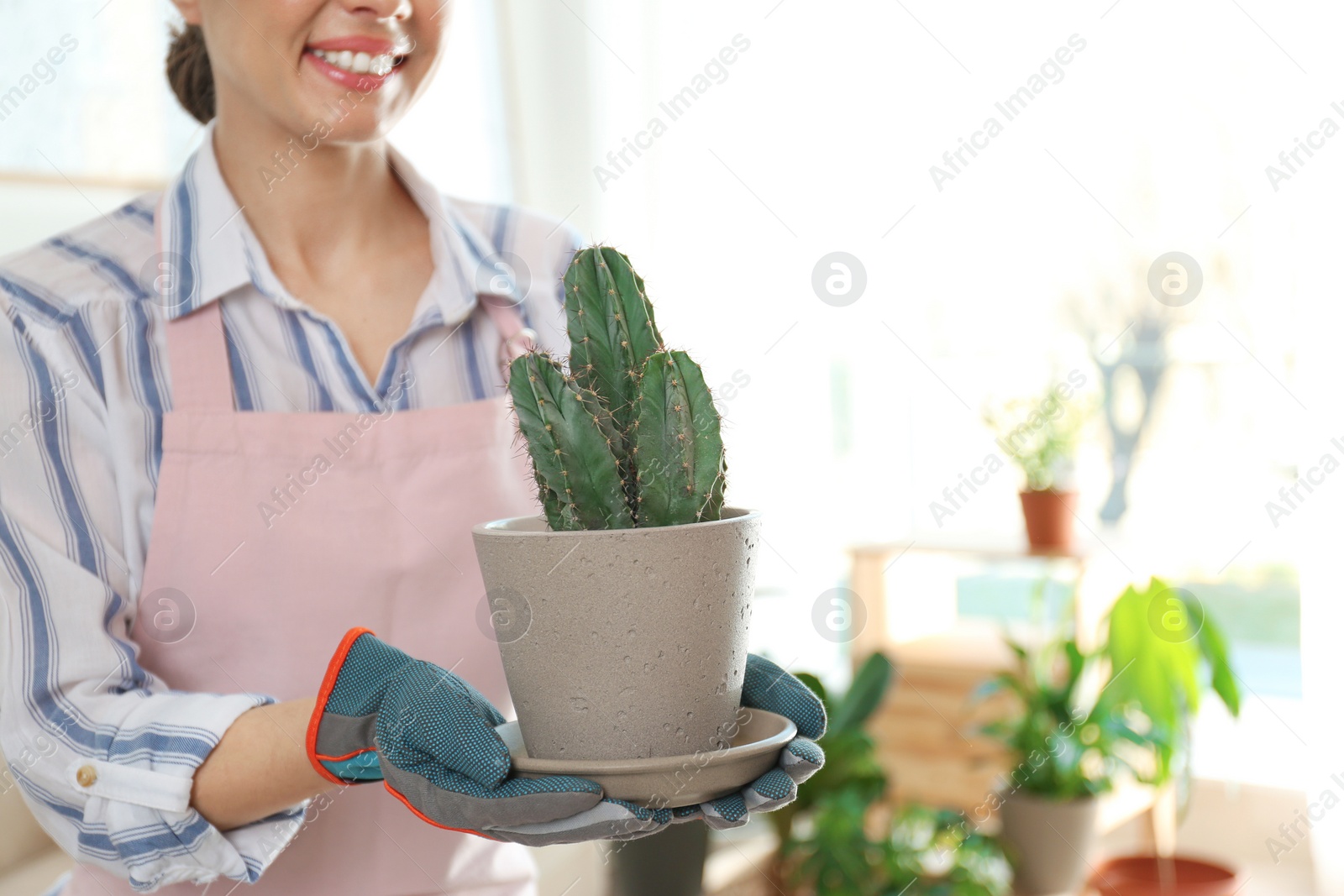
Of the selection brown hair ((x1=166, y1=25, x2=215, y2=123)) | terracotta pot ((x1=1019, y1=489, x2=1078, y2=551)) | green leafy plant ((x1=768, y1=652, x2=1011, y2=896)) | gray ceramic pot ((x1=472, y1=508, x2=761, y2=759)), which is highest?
brown hair ((x1=166, y1=25, x2=215, y2=123))

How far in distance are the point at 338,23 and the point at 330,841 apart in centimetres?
65

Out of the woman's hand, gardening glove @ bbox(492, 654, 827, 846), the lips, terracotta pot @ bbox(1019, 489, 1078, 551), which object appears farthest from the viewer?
terracotta pot @ bbox(1019, 489, 1078, 551)

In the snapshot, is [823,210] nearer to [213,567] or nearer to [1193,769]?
[1193,769]

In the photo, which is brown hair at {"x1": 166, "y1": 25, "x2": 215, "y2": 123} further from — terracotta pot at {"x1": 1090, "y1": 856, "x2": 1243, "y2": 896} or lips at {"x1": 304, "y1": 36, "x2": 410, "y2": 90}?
terracotta pot at {"x1": 1090, "y1": 856, "x2": 1243, "y2": 896}

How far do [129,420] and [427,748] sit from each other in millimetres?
417

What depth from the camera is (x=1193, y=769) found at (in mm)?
2602

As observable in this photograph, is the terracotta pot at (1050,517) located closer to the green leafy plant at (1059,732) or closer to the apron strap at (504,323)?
the green leafy plant at (1059,732)

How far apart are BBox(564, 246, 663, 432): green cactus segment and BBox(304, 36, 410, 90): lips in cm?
29

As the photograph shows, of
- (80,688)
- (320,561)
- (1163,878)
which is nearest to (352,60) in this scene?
(320,561)

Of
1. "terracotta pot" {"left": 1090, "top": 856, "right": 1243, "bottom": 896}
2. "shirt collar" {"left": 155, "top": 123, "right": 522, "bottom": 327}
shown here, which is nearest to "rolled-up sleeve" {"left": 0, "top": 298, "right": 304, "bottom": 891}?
"shirt collar" {"left": 155, "top": 123, "right": 522, "bottom": 327}

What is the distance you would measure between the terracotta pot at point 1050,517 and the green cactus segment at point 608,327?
1.88 metres

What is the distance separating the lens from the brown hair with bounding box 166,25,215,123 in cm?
103

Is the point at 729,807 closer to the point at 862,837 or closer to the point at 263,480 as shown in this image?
the point at 263,480

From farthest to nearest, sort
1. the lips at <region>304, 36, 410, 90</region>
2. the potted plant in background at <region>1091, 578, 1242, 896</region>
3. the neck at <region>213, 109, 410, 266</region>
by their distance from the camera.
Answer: the potted plant in background at <region>1091, 578, 1242, 896</region> < the neck at <region>213, 109, 410, 266</region> < the lips at <region>304, 36, 410, 90</region>
